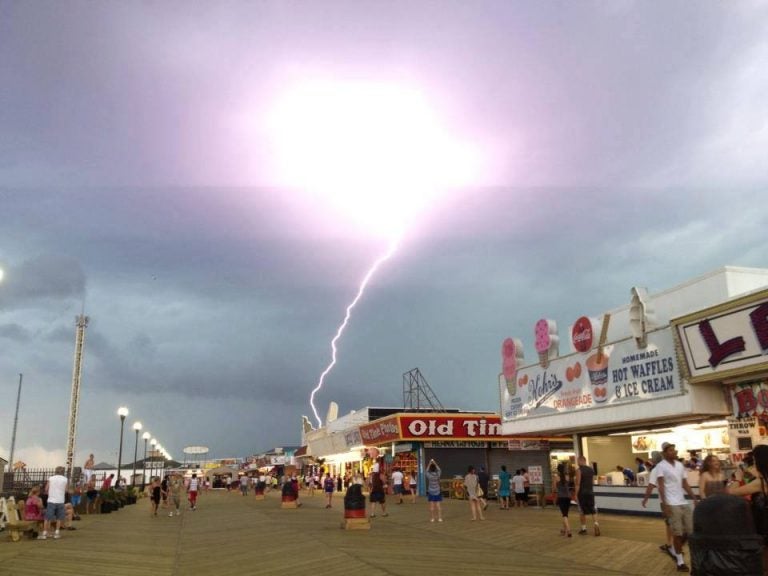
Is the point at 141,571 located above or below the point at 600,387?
below

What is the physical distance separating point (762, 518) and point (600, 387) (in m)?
14.4

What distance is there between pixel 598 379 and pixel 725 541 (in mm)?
16042

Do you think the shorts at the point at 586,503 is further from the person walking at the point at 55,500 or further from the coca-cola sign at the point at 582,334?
the person walking at the point at 55,500

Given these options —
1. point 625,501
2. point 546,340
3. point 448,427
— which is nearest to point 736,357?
point 625,501

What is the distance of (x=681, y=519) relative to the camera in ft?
32.0

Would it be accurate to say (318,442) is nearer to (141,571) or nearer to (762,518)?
(141,571)

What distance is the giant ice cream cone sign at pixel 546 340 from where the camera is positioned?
2336 centimetres

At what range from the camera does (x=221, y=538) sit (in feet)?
50.0

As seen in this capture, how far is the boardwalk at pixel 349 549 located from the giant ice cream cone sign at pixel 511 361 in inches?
295

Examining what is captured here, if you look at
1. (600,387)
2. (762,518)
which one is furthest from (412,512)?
(762,518)

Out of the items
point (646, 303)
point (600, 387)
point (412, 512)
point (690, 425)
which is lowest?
point (412, 512)

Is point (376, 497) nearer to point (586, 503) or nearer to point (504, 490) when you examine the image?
point (504, 490)

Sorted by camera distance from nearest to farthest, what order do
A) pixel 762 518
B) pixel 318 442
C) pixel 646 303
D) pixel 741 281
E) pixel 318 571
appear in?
pixel 762 518 < pixel 318 571 < pixel 741 281 < pixel 646 303 < pixel 318 442

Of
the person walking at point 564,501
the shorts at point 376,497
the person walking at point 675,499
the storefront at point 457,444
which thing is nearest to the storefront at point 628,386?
the person walking at point 564,501
